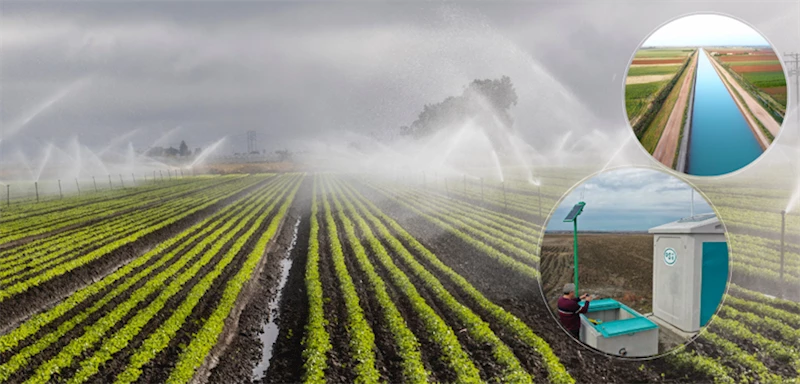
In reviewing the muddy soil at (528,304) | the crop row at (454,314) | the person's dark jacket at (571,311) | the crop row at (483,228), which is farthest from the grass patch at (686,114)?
the crop row at (483,228)

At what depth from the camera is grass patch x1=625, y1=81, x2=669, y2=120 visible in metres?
5.21

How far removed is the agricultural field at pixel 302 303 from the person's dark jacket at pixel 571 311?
1.71 ft

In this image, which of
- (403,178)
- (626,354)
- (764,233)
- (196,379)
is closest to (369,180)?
(403,178)

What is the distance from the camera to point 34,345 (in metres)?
6.82

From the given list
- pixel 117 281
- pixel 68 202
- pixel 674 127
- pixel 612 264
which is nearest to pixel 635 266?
pixel 612 264

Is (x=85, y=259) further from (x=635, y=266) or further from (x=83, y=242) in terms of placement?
(x=635, y=266)

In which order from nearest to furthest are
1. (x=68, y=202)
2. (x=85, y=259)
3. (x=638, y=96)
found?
(x=638, y=96)
(x=85, y=259)
(x=68, y=202)

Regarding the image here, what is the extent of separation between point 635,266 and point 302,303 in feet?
21.1

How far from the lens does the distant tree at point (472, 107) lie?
21.6m

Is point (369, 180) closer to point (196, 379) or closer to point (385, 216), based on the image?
point (385, 216)

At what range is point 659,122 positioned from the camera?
509 cm

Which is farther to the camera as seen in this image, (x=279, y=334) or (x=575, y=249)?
(x=279, y=334)

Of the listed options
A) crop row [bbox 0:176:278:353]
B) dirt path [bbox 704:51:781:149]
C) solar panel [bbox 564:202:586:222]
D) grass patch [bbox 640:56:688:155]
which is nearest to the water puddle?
crop row [bbox 0:176:278:353]

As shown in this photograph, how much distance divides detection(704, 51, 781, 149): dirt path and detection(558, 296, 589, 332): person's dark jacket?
7.12ft
